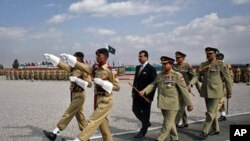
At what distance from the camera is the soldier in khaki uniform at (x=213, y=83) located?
25.7ft

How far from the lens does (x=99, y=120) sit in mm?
6039

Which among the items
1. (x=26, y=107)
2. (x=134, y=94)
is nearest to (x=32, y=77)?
(x=26, y=107)

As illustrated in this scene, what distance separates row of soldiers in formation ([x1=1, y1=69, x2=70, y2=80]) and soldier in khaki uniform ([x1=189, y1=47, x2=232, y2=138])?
30475 mm

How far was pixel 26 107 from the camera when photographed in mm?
12875

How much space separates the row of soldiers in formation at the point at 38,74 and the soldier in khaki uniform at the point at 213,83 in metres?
30.5

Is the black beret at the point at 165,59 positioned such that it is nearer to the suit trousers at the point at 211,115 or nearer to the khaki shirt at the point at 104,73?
the khaki shirt at the point at 104,73

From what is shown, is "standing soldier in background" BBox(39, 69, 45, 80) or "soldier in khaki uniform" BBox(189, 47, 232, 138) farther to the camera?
"standing soldier in background" BBox(39, 69, 45, 80)

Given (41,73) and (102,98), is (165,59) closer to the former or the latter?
(102,98)

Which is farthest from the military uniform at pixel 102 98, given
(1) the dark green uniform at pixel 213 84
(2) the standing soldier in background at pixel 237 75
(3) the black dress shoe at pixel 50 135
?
(2) the standing soldier in background at pixel 237 75

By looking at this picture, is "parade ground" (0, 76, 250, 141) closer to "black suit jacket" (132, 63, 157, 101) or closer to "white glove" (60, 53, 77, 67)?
"black suit jacket" (132, 63, 157, 101)

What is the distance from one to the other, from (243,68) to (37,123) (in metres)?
22.5

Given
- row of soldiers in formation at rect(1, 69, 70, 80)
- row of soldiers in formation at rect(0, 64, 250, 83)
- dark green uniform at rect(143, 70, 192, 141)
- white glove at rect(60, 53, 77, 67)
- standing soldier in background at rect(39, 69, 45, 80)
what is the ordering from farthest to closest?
standing soldier in background at rect(39, 69, 45, 80)
row of soldiers in formation at rect(1, 69, 70, 80)
row of soldiers in formation at rect(0, 64, 250, 83)
dark green uniform at rect(143, 70, 192, 141)
white glove at rect(60, 53, 77, 67)

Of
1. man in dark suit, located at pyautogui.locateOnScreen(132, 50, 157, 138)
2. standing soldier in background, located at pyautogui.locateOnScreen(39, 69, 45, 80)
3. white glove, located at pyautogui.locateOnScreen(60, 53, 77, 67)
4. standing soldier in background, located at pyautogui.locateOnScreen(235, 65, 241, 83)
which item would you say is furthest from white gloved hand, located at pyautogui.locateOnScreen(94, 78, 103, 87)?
standing soldier in background, located at pyautogui.locateOnScreen(39, 69, 45, 80)

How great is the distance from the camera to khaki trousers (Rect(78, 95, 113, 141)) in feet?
A: 19.4
